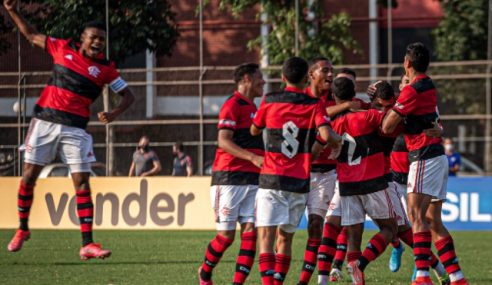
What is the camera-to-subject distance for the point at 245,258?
1160cm

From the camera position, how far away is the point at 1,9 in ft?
87.8

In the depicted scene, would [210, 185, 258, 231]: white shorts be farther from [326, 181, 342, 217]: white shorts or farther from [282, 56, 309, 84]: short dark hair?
[282, 56, 309, 84]: short dark hair

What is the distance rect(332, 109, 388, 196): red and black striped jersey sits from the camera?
12148mm

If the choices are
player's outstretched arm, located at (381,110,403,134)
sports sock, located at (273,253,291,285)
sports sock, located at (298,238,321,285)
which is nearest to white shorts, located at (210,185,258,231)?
sports sock, located at (298,238,321,285)

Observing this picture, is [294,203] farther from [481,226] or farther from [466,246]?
[481,226]

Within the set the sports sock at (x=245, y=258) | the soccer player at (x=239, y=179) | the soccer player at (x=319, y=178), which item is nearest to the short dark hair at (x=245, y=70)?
the soccer player at (x=239, y=179)

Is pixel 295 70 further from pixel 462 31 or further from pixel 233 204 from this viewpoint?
pixel 462 31

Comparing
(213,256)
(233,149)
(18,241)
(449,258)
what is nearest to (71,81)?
(18,241)

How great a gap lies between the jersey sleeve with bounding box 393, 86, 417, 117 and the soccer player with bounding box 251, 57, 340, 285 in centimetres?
125

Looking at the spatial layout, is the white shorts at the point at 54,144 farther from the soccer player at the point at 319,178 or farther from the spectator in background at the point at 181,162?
the spectator in background at the point at 181,162

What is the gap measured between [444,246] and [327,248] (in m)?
1.25

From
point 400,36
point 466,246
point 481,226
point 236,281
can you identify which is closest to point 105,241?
point 466,246

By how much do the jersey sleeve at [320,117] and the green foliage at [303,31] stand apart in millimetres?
19616

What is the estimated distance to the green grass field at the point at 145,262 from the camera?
13898 millimetres
